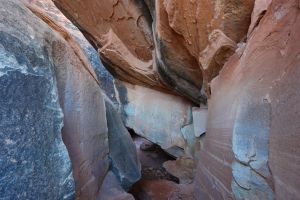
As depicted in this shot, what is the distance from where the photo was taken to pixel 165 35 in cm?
354

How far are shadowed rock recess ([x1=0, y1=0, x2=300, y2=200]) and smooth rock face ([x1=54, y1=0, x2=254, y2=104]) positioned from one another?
19 mm

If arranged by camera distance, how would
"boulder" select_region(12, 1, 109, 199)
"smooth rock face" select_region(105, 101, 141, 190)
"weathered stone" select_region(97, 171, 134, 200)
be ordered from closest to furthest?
"boulder" select_region(12, 1, 109, 199) → "weathered stone" select_region(97, 171, 134, 200) → "smooth rock face" select_region(105, 101, 141, 190)

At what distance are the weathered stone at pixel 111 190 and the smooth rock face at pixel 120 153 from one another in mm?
132

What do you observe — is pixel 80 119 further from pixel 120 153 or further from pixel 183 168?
pixel 183 168

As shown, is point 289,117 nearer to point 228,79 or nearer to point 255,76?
point 255,76

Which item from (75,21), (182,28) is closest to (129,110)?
(75,21)

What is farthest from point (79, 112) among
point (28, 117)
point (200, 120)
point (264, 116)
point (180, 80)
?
point (200, 120)

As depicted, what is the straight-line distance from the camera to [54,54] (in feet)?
7.02

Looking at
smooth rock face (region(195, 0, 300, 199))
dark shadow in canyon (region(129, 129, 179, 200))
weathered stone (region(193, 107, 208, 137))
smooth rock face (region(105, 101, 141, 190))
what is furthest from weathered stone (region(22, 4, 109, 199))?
weathered stone (region(193, 107, 208, 137))

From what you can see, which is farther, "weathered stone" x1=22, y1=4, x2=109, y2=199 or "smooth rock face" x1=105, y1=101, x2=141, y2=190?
"smooth rock face" x1=105, y1=101, x2=141, y2=190

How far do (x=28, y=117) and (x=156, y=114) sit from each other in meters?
4.48

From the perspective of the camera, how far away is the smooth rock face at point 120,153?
3264mm

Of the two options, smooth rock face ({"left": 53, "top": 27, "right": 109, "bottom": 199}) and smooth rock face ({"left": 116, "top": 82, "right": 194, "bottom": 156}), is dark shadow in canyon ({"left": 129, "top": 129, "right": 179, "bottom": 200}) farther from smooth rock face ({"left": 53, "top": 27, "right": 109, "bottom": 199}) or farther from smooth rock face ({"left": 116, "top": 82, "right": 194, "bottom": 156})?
smooth rock face ({"left": 53, "top": 27, "right": 109, "bottom": 199})

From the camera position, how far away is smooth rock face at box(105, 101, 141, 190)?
10.7ft
